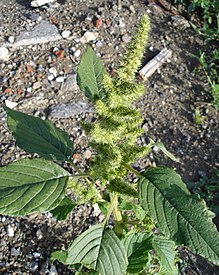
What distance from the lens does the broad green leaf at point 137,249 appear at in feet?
7.11

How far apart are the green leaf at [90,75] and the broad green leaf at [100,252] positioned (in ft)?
1.90

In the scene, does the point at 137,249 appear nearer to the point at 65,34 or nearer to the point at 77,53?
the point at 77,53

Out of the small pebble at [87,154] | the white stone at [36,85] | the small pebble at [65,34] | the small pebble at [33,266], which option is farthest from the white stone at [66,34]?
the small pebble at [33,266]

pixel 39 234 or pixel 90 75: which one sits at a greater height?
pixel 90 75

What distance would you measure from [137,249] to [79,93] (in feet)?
5.79

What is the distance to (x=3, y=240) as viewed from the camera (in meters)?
3.01

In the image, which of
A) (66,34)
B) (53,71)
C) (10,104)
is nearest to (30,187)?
(10,104)

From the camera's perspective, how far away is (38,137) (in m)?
2.08

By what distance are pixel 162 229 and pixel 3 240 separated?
5.29ft

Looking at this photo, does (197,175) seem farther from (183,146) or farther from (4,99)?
(4,99)

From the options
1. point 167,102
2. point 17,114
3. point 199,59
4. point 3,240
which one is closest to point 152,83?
point 167,102

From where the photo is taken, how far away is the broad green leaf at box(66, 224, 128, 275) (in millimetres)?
1869

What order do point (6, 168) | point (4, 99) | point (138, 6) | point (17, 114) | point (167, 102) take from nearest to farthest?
point (6, 168), point (17, 114), point (4, 99), point (167, 102), point (138, 6)

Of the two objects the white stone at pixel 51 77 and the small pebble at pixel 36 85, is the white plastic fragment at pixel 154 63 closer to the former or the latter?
the white stone at pixel 51 77
